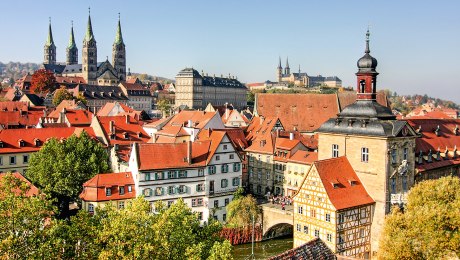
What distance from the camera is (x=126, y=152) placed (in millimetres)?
58719

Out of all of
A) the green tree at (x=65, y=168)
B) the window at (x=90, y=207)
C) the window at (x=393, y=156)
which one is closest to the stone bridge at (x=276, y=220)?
the window at (x=393, y=156)

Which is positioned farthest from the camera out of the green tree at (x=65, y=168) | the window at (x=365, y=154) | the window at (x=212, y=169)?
the window at (x=212, y=169)

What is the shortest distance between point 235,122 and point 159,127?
66.6 ft

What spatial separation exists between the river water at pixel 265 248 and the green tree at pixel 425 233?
14943 millimetres

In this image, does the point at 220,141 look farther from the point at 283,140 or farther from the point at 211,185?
the point at 283,140

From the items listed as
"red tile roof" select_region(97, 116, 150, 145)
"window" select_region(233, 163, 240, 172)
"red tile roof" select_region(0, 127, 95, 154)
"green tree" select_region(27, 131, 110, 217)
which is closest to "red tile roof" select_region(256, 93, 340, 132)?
"red tile roof" select_region(97, 116, 150, 145)

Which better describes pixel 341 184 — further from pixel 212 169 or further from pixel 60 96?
pixel 60 96

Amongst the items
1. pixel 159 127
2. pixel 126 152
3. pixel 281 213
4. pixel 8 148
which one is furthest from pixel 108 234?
pixel 159 127

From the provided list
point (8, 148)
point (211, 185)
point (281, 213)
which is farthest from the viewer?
point (8, 148)

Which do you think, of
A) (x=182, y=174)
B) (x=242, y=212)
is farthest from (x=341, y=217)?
(x=182, y=174)

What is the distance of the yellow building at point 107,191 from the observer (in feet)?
154

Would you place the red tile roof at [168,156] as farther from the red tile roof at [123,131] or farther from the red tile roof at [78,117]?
the red tile roof at [78,117]

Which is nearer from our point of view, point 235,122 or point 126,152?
point 126,152

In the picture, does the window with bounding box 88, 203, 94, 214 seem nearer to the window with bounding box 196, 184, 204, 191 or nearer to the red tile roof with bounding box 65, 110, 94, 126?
the window with bounding box 196, 184, 204, 191
